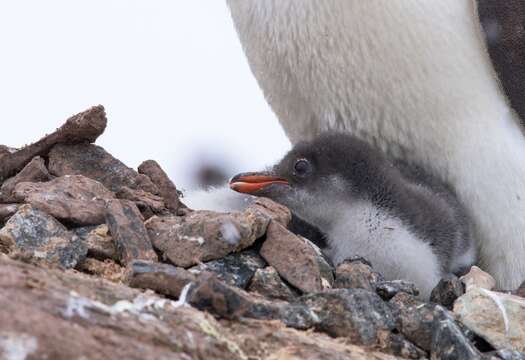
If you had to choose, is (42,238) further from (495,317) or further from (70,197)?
(495,317)

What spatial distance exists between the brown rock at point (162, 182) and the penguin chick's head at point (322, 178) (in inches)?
7.3

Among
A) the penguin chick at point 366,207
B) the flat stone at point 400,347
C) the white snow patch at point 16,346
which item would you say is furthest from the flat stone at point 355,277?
the white snow patch at point 16,346

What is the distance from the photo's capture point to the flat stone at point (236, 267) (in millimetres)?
1857

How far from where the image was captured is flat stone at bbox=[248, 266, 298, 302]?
5.99 ft

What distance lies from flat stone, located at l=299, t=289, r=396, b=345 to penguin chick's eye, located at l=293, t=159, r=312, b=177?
0.93 meters

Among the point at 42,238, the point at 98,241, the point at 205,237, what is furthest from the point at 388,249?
the point at 42,238

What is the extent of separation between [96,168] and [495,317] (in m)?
1.10

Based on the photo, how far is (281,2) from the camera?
8.86 feet

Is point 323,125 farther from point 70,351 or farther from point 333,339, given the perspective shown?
point 70,351

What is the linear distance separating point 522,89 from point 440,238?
595 mm

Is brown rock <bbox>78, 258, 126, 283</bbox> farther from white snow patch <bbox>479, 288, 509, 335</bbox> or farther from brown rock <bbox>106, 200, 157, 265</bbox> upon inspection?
white snow patch <bbox>479, 288, 509, 335</bbox>

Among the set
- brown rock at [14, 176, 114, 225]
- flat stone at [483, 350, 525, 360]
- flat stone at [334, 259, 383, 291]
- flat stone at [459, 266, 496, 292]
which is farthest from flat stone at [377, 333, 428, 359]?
brown rock at [14, 176, 114, 225]

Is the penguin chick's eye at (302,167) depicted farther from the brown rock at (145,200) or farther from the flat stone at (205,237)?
the flat stone at (205,237)

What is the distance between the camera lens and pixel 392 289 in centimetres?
195
